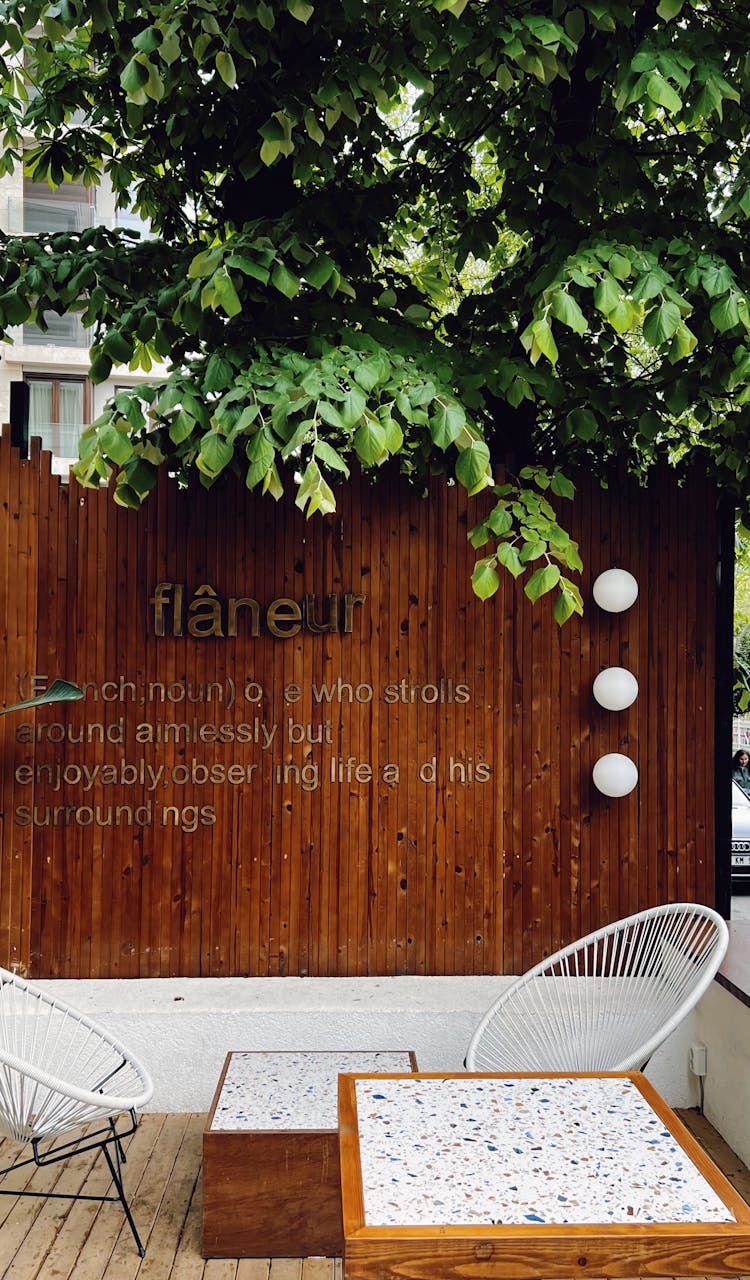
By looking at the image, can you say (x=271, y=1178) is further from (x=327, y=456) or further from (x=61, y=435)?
(x=61, y=435)

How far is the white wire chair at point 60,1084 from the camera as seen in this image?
2855mm

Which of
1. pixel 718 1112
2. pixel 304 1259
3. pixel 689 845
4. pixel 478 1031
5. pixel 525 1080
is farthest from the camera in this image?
pixel 689 845

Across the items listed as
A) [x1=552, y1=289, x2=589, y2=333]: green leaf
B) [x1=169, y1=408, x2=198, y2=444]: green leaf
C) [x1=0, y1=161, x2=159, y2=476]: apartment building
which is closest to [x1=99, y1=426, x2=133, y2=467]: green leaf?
[x1=169, y1=408, x2=198, y2=444]: green leaf

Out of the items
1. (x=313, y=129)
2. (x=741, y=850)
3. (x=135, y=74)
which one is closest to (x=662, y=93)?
(x=313, y=129)

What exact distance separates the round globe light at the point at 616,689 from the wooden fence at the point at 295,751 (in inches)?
4.2

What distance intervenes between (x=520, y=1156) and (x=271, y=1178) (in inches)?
42.6

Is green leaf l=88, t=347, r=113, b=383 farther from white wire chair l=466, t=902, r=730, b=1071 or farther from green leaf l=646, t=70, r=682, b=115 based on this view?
white wire chair l=466, t=902, r=730, b=1071

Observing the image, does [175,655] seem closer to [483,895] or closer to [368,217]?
[483,895]

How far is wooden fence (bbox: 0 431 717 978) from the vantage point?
397 cm

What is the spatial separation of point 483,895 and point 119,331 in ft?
8.39

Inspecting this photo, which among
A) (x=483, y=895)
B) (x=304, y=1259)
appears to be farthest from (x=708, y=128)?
(x=304, y=1259)

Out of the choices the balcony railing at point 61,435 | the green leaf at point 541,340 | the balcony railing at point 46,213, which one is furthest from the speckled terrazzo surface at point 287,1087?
the balcony railing at point 46,213

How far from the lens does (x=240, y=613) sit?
404cm

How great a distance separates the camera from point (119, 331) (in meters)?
3.54
